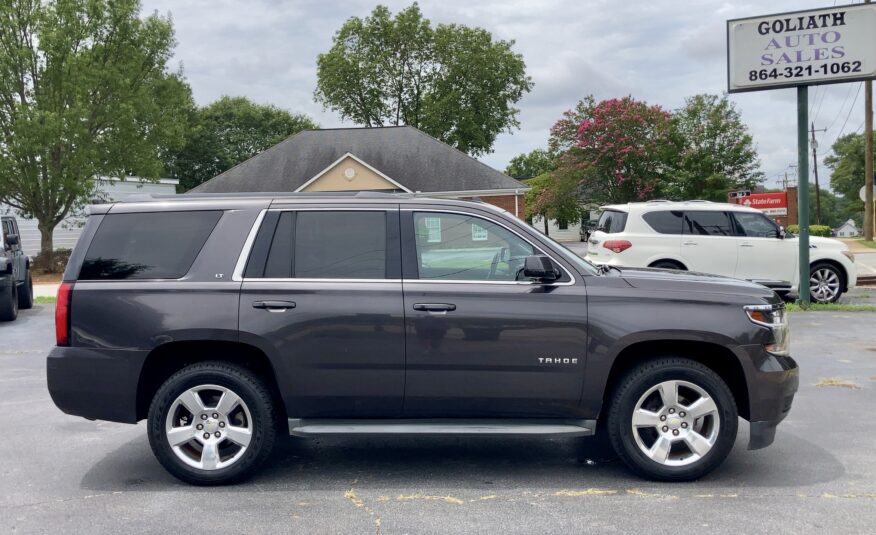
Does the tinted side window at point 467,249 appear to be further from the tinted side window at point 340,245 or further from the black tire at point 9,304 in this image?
the black tire at point 9,304

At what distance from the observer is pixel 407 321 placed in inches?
196

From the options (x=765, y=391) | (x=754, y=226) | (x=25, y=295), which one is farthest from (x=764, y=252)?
(x=25, y=295)

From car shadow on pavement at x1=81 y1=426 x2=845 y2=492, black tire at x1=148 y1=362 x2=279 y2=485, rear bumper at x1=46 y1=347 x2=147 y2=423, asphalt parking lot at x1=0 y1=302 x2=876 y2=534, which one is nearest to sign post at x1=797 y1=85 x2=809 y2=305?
asphalt parking lot at x1=0 y1=302 x2=876 y2=534

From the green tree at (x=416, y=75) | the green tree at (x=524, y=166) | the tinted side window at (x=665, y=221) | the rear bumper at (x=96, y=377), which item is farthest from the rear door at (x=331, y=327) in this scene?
the green tree at (x=524, y=166)

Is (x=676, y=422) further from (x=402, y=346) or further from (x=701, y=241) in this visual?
(x=701, y=241)

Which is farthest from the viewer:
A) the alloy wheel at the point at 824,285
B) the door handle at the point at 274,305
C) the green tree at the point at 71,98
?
the green tree at the point at 71,98

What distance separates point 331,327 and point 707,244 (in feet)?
34.1

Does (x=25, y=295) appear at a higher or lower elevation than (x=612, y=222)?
lower

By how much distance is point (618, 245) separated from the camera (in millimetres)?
13578

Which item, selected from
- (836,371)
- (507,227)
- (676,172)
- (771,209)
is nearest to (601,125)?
(676,172)

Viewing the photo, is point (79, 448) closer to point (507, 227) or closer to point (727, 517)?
point (507, 227)

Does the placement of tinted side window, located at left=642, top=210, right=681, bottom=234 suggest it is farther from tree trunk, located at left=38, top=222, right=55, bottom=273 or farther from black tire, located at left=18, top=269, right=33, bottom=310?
tree trunk, located at left=38, top=222, right=55, bottom=273

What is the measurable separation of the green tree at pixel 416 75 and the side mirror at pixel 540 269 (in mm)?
53557

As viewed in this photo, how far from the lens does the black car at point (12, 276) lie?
13.4 m
